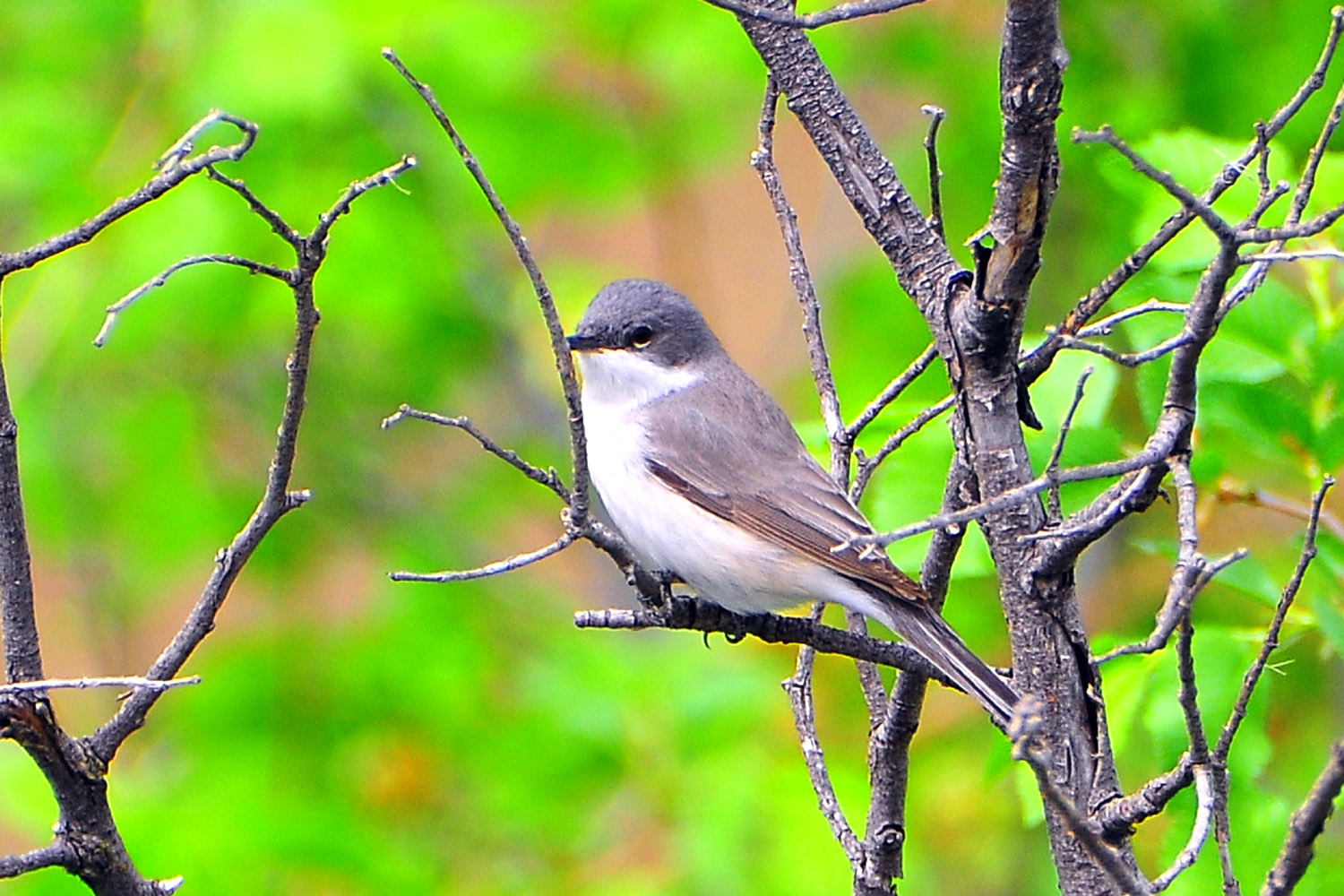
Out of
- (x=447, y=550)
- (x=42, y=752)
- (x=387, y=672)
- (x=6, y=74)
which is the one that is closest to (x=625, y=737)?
(x=387, y=672)

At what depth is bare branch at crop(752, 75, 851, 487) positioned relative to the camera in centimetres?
271

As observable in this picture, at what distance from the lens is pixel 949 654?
8.41 ft

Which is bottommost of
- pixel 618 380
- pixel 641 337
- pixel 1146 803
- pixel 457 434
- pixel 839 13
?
pixel 1146 803

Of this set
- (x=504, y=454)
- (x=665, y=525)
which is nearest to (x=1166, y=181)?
(x=504, y=454)

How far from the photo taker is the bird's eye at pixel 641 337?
13.0 ft

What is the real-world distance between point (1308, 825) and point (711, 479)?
2.17 metres

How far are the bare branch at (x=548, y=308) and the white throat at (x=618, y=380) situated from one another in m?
1.89

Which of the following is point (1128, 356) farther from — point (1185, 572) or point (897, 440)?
point (897, 440)

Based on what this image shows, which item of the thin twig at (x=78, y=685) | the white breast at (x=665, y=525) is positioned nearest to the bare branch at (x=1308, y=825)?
the thin twig at (x=78, y=685)

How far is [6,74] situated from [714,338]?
132 inches

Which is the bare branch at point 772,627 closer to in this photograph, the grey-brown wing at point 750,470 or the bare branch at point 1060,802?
the grey-brown wing at point 750,470

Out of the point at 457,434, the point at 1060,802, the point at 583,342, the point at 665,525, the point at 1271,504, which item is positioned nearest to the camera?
the point at 1060,802

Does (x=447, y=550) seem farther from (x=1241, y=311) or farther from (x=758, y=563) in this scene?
(x=1241, y=311)

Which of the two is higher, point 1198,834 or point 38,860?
point 38,860
